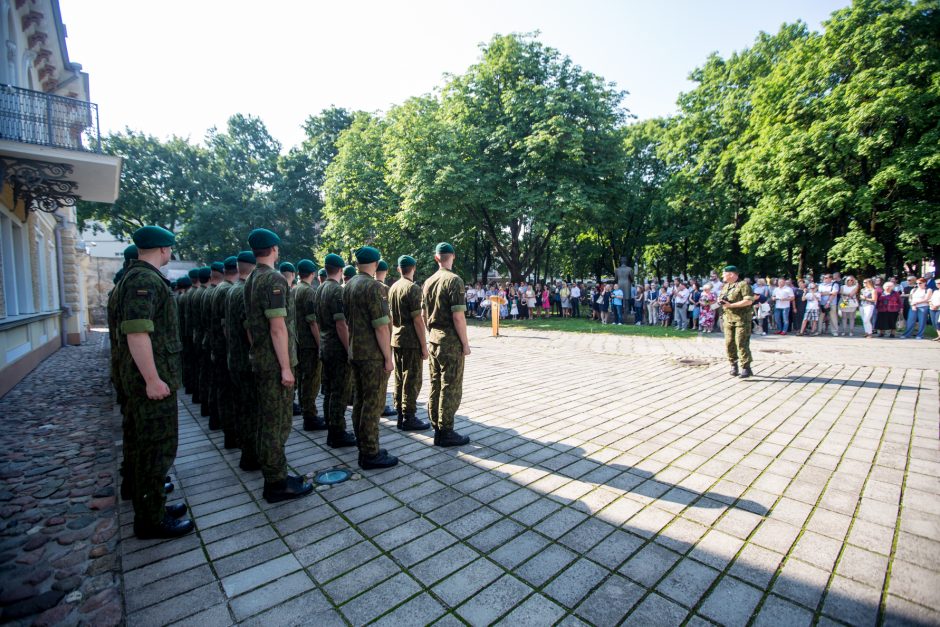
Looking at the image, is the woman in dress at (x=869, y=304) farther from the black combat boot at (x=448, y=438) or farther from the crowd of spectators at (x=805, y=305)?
the black combat boot at (x=448, y=438)

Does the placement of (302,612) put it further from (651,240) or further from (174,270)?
(174,270)

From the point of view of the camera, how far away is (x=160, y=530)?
3.00 metres

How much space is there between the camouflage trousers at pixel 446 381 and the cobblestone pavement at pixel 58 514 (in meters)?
2.84

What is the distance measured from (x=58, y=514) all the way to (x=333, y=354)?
8.47 feet

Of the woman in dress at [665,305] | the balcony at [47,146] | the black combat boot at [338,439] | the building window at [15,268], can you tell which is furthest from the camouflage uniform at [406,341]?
the woman in dress at [665,305]

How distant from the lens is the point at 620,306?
18781mm

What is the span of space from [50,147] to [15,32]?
3.83m

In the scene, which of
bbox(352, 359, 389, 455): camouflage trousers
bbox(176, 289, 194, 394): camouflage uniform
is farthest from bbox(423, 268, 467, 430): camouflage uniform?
bbox(176, 289, 194, 394): camouflage uniform

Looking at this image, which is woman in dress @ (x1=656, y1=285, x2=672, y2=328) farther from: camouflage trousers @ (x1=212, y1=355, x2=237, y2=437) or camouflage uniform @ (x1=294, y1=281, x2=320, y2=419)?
camouflage trousers @ (x1=212, y1=355, x2=237, y2=437)

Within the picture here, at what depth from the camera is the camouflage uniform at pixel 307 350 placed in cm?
541

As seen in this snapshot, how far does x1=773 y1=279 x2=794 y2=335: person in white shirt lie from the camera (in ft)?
46.2

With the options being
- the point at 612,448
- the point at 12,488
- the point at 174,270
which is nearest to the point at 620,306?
the point at 612,448

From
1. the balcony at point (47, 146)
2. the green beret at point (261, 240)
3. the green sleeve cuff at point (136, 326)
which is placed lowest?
the green sleeve cuff at point (136, 326)

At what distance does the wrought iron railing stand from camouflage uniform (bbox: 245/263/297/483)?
7.63 m
